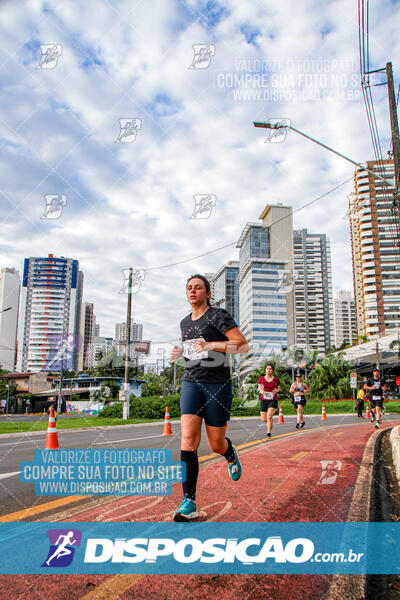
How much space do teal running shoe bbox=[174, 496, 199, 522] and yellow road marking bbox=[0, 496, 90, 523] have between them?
1.22m

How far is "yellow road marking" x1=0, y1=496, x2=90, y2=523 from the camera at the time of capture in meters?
3.12

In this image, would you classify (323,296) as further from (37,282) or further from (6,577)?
(6,577)

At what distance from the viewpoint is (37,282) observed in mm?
161625

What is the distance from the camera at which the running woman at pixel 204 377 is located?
10.2 feet

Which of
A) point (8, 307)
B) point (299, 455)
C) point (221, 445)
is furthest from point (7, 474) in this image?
point (8, 307)

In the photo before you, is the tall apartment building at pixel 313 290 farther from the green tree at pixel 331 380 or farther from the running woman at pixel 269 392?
the running woman at pixel 269 392

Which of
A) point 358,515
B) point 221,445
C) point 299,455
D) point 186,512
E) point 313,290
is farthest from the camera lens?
point 313,290

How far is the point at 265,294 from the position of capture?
161250 mm

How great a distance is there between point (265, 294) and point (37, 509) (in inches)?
6308

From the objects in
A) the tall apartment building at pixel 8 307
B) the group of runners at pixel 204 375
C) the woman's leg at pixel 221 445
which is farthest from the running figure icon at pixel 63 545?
the tall apartment building at pixel 8 307

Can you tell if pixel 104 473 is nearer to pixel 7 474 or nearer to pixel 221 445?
pixel 7 474

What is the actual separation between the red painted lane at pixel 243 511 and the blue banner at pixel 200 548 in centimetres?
13

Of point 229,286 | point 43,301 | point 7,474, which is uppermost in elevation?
Result: point 229,286

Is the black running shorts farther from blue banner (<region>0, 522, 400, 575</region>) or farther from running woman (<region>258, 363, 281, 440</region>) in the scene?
blue banner (<region>0, 522, 400, 575</region>)
